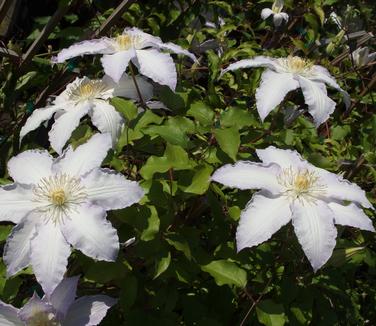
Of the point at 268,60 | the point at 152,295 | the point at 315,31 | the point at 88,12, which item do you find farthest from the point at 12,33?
the point at 152,295

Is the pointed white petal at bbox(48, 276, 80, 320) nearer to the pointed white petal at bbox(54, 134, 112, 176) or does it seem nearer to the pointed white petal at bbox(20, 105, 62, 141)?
the pointed white petal at bbox(54, 134, 112, 176)

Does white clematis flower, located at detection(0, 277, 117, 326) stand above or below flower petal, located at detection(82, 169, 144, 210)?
below

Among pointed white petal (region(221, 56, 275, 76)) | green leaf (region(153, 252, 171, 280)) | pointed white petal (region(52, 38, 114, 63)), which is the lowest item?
green leaf (region(153, 252, 171, 280))

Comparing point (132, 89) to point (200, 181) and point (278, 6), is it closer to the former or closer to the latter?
point (200, 181)

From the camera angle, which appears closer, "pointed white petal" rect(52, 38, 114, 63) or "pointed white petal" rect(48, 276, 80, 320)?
"pointed white petal" rect(48, 276, 80, 320)

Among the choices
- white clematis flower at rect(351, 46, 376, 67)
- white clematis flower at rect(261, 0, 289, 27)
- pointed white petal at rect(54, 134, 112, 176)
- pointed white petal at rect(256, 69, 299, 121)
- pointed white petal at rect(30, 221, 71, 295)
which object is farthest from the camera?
white clematis flower at rect(261, 0, 289, 27)

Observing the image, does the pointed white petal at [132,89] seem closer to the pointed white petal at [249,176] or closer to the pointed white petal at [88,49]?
the pointed white petal at [88,49]

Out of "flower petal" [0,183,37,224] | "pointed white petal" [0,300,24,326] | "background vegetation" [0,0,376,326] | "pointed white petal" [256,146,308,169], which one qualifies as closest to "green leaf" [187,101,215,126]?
"background vegetation" [0,0,376,326]

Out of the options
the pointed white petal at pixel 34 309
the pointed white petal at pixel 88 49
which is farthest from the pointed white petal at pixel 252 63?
the pointed white petal at pixel 34 309

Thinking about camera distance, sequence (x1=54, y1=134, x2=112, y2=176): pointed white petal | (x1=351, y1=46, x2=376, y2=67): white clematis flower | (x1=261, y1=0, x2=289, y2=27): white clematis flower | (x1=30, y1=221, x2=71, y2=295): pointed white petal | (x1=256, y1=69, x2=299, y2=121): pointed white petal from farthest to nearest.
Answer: (x1=261, y1=0, x2=289, y2=27): white clematis flower < (x1=351, y1=46, x2=376, y2=67): white clematis flower < (x1=256, y1=69, x2=299, y2=121): pointed white petal < (x1=54, y1=134, x2=112, y2=176): pointed white petal < (x1=30, y1=221, x2=71, y2=295): pointed white petal
